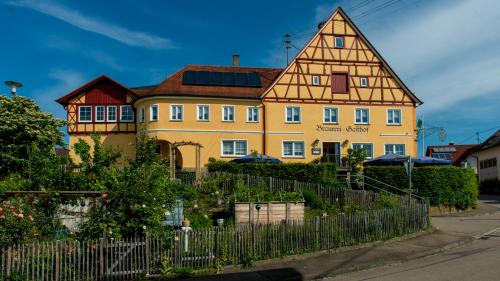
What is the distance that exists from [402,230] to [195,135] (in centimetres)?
2161

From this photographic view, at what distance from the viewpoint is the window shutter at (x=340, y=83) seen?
127 ft

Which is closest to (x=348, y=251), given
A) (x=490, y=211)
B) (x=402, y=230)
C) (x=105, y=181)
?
(x=402, y=230)

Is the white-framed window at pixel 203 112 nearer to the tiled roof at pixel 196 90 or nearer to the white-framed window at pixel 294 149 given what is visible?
the tiled roof at pixel 196 90

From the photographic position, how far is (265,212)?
17984 mm

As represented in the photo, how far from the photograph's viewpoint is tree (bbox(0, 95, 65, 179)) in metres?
29.6

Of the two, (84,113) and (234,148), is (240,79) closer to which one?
(234,148)

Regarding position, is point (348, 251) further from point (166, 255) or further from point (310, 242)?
point (166, 255)

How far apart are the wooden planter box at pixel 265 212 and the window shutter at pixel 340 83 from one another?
874 inches

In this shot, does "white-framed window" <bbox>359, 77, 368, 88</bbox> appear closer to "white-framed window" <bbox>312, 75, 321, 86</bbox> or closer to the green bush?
"white-framed window" <bbox>312, 75, 321, 86</bbox>

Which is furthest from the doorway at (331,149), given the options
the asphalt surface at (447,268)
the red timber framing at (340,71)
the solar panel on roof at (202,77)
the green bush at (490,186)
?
the asphalt surface at (447,268)

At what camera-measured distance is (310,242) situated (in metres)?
14.8

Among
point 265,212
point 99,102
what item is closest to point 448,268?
point 265,212

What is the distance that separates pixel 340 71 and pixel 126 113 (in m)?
18.4

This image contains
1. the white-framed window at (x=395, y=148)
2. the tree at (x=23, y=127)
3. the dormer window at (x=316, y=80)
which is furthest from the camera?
the white-framed window at (x=395, y=148)
